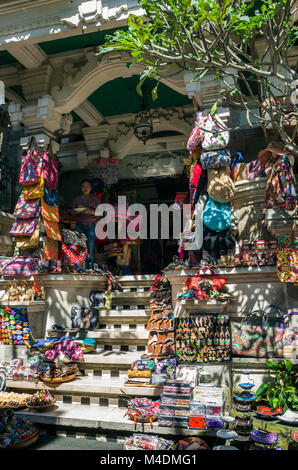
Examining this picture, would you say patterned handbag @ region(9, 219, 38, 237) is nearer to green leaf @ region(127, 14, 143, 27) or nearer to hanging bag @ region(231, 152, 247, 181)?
hanging bag @ region(231, 152, 247, 181)

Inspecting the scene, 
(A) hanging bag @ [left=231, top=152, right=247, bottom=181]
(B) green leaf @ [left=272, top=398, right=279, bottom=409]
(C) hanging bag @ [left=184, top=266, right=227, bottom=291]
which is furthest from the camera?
(A) hanging bag @ [left=231, top=152, right=247, bottom=181]

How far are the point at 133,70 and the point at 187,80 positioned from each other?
4.94 feet

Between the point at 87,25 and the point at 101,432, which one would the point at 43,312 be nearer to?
the point at 101,432

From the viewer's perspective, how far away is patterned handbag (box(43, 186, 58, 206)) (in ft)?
22.9

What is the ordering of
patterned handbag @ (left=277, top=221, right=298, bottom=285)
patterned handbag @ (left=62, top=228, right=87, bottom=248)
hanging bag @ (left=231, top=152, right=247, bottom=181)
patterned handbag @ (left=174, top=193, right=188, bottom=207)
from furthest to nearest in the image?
patterned handbag @ (left=174, top=193, right=188, bottom=207) → patterned handbag @ (left=62, top=228, right=87, bottom=248) → hanging bag @ (left=231, top=152, right=247, bottom=181) → patterned handbag @ (left=277, top=221, right=298, bottom=285)

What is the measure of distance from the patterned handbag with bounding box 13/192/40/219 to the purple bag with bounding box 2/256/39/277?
829 mm

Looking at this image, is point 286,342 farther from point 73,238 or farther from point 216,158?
point 73,238

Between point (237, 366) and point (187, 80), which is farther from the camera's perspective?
point (187, 80)

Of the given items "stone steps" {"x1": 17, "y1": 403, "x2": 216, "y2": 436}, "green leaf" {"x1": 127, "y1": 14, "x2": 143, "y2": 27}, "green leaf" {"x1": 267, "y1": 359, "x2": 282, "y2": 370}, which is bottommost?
"stone steps" {"x1": 17, "y1": 403, "x2": 216, "y2": 436}

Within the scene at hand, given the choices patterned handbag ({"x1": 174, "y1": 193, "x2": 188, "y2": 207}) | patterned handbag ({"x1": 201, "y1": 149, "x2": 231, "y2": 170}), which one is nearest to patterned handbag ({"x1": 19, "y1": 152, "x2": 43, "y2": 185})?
patterned handbag ({"x1": 201, "y1": 149, "x2": 231, "y2": 170})

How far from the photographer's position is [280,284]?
497 centimetres

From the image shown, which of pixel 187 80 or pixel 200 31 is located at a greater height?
pixel 187 80

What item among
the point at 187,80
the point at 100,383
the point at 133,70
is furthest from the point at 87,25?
the point at 100,383

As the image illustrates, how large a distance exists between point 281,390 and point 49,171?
216 inches
